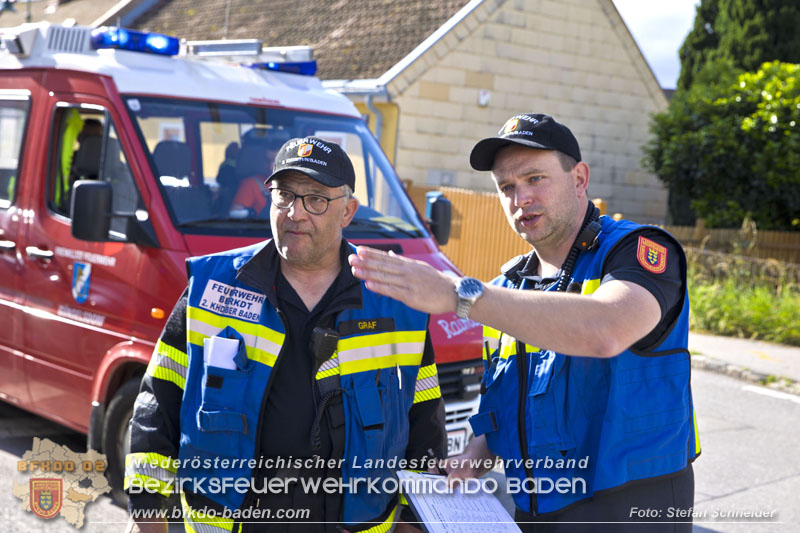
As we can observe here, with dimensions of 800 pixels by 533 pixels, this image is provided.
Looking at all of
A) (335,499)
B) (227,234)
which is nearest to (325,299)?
(335,499)

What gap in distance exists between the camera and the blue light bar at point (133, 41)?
17.7 feet

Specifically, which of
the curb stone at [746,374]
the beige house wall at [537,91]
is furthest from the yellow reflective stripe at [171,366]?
the beige house wall at [537,91]

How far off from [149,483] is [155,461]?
0.25 feet

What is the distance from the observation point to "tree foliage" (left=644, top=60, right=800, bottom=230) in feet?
57.2

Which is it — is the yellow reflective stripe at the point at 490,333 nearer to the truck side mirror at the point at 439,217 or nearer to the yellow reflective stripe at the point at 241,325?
the yellow reflective stripe at the point at 241,325

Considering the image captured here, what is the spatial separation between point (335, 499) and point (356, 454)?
149 millimetres

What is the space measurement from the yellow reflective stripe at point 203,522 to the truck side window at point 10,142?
3.58 meters

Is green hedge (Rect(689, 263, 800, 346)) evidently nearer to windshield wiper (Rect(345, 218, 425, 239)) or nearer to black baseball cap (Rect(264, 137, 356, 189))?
windshield wiper (Rect(345, 218, 425, 239))

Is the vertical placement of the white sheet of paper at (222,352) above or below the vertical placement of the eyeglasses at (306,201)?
below

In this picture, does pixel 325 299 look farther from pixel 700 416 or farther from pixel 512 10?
pixel 512 10

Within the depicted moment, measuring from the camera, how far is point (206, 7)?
22484mm

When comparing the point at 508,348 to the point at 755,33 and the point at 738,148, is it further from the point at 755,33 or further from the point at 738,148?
the point at 755,33

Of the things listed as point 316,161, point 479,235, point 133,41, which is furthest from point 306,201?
point 479,235

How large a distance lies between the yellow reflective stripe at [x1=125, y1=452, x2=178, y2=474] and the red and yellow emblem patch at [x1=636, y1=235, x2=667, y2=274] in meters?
1.54
